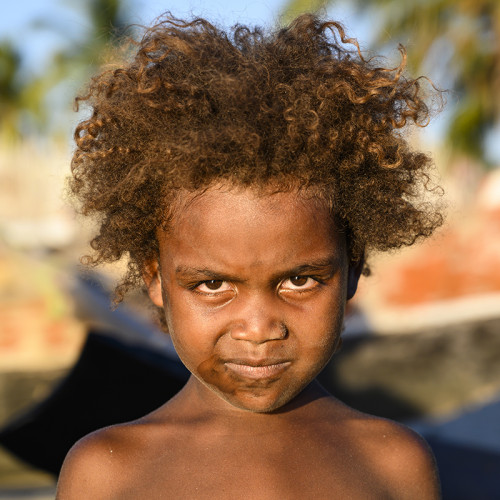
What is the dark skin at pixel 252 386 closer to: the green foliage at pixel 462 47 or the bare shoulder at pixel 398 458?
the bare shoulder at pixel 398 458

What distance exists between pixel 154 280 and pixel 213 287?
0.27 m

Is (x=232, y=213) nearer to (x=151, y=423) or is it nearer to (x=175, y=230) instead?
(x=175, y=230)

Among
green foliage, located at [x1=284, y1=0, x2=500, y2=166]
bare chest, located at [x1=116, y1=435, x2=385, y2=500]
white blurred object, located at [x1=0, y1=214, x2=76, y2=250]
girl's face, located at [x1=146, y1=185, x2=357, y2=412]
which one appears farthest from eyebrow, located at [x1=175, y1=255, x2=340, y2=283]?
white blurred object, located at [x1=0, y1=214, x2=76, y2=250]

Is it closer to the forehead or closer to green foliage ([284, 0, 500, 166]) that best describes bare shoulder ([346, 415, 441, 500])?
the forehead

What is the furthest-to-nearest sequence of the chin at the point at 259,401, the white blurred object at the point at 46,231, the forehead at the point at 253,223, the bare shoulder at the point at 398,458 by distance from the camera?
the white blurred object at the point at 46,231
the bare shoulder at the point at 398,458
the chin at the point at 259,401
the forehead at the point at 253,223

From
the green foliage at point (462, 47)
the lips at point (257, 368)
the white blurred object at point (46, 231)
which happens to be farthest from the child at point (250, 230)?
the white blurred object at point (46, 231)

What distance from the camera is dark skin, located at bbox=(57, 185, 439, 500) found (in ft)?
4.93

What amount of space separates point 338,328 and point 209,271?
0.34 meters

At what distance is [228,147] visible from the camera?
59.3 inches

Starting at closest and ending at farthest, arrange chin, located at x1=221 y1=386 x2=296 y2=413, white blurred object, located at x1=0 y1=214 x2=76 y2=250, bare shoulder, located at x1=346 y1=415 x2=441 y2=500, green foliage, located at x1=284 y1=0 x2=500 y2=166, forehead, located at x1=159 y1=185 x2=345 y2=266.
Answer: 1. forehead, located at x1=159 y1=185 x2=345 y2=266
2. chin, located at x1=221 y1=386 x2=296 y2=413
3. bare shoulder, located at x1=346 y1=415 x2=441 y2=500
4. green foliage, located at x1=284 y1=0 x2=500 y2=166
5. white blurred object, located at x1=0 y1=214 x2=76 y2=250

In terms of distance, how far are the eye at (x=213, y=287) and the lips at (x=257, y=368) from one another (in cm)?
16

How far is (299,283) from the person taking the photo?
61.6 inches

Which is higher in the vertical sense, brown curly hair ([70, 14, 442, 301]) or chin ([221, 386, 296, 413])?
brown curly hair ([70, 14, 442, 301])

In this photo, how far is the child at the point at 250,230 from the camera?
1.51 metres
